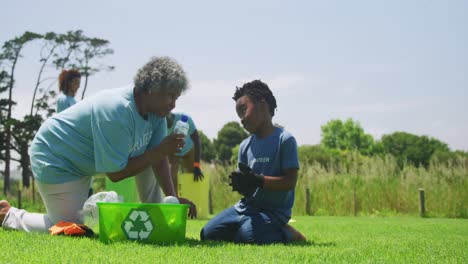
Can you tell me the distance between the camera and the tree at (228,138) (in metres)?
55.9

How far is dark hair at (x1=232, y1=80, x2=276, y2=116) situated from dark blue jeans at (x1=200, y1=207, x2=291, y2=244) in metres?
0.90

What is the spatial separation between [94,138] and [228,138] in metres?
52.3

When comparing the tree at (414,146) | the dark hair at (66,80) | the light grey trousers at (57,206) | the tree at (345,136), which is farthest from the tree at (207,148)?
the light grey trousers at (57,206)

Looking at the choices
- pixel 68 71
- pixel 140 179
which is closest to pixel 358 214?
pixel 68 71

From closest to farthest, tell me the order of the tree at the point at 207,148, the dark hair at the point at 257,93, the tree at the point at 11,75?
the dark hair at the point at 257,93, the tree at the point at 11,75, the tree at the point at 207,148

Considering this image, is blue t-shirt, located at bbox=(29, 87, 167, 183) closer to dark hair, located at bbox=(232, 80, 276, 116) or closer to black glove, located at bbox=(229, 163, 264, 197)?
dark hair, located at bbox=(232, 80, 276, 116)

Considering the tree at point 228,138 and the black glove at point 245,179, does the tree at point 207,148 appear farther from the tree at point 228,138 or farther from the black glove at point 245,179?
the black glove at point 245,179

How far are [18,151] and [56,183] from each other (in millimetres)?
25720

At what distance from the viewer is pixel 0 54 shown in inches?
1073

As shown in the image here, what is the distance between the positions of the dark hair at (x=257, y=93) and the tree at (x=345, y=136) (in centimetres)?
5752

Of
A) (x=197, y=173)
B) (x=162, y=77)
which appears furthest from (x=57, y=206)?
(x=197, y=173)

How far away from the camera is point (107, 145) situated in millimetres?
4051

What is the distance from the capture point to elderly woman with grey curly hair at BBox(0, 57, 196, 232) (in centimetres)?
411

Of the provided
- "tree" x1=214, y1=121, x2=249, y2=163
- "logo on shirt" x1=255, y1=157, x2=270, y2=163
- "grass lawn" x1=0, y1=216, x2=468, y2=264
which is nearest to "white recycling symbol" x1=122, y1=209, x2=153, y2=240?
"grass lawn" x1=0, y1=216, x2=468, y2=264
